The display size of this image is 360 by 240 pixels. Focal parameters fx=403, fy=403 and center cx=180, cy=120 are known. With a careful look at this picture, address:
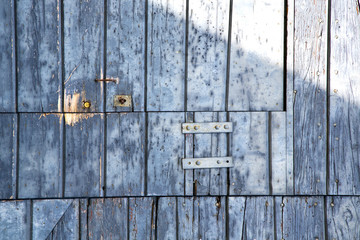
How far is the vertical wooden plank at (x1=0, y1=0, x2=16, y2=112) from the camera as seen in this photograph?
7.23 feet

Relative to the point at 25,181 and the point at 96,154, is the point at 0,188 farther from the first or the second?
the point at 96,154

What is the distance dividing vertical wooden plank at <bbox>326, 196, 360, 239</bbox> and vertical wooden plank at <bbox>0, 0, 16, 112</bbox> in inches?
74.5

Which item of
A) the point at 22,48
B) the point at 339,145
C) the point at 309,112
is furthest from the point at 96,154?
the point at 339,145

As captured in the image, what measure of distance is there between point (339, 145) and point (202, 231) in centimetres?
93

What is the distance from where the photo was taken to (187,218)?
231 cm

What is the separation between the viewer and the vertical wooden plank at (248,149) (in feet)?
7.56

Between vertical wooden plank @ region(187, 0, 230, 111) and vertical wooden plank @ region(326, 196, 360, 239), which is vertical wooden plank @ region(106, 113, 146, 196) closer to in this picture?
vertical wooden plank @ region(187, 0, 230, 111)

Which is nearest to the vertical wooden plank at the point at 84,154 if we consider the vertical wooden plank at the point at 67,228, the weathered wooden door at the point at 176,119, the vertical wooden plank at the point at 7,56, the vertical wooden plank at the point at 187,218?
the weathered wooden door at the point at 176,119

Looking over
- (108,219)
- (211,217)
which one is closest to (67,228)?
(108,219)

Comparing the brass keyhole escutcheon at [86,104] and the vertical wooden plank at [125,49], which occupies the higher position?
the vertical wooden plank at [125,49]

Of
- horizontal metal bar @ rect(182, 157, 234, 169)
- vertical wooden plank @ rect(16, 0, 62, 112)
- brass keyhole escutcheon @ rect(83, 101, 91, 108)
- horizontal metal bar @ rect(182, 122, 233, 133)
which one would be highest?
vertical wooden plank @ rect(16, 0, 62, 112)

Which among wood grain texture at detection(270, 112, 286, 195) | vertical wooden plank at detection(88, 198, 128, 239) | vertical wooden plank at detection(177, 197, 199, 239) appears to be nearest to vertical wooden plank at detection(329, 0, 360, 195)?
wood grain texture at detection(270, 112, 286, 195)

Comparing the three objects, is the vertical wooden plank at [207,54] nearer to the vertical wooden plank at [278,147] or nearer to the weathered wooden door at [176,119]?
the weathered wooden door at [176,119]

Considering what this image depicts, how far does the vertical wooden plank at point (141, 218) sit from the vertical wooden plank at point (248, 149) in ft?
1.56
